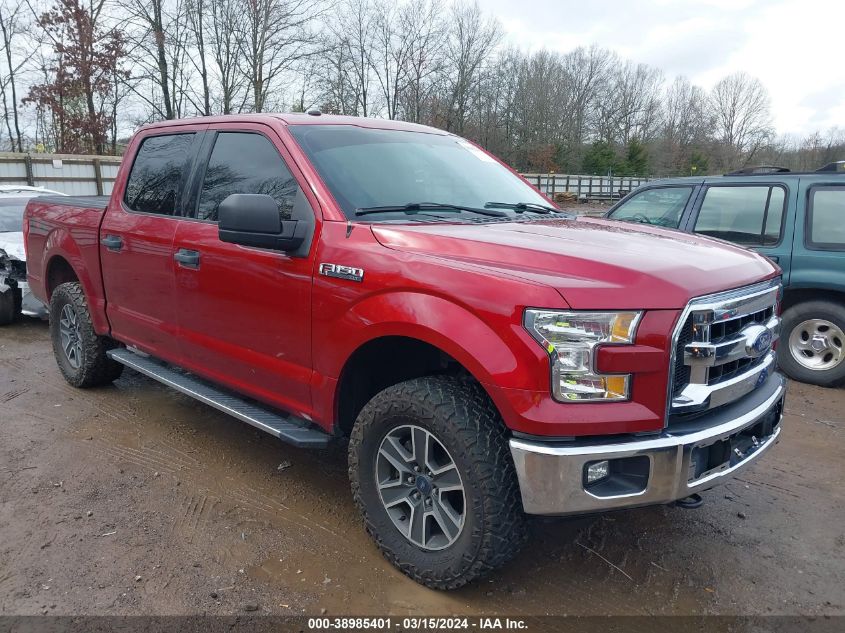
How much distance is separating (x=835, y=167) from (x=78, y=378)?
6977mm

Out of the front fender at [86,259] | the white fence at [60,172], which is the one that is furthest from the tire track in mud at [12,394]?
the white fence at [60,172]

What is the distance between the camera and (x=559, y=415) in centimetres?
226

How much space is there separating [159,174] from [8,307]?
489 cm

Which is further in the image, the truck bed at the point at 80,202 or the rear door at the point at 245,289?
the truck bed at the point at 80,202

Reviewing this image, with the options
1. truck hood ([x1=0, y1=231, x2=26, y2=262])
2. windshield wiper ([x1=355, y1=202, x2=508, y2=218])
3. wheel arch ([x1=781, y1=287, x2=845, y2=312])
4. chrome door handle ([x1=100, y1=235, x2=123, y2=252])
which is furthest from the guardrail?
windshield wiper ([x1=355, y1=202, x2=508, y2=218])

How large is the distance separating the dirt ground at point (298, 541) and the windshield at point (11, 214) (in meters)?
4.93

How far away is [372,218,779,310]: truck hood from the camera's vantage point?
229 centimetres

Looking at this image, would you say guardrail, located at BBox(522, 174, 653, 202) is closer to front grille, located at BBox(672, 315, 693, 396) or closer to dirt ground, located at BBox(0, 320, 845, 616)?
dirt ground, located at BBox(0, 320, 845, 616)

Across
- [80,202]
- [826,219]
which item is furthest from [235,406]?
[826,219]

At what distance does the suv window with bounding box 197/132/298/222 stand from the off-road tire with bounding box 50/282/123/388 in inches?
73.6

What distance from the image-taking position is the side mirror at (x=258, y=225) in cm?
296

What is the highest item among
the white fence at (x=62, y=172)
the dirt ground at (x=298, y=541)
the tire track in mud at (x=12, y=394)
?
the white fence at (x=62, y=172)

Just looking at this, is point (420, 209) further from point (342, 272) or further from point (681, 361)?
point (681, 361)

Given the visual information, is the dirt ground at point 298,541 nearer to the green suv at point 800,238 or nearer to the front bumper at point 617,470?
the front bumper at point 617,470
